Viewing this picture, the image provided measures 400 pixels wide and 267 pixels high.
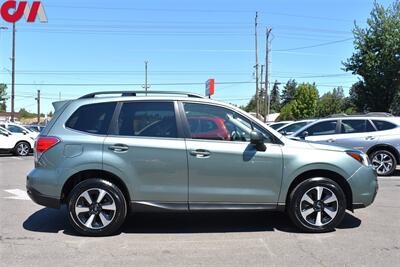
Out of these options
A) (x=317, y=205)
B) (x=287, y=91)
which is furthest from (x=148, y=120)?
(x=287, y=91)

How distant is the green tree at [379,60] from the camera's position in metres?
34.7

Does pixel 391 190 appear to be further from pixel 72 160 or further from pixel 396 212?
pixel 72 160

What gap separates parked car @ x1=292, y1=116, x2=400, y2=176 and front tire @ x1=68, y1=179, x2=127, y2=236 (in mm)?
6651

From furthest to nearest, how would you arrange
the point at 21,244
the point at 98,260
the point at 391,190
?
the point at 391,190 < the point at 21,244 < the point at 98,260

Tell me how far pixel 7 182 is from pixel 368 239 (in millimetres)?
8615

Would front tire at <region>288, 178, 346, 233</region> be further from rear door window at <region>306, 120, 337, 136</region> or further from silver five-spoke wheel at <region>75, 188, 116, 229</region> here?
rear door window at <region>306, 120, 337, 136</region>

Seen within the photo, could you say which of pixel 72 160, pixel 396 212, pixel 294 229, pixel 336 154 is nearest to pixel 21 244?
pixel 72 160

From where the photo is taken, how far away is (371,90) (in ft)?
120

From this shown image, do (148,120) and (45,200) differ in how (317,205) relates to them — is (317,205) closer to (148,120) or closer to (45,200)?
(148,120)

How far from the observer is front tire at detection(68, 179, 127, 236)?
5.75 metres

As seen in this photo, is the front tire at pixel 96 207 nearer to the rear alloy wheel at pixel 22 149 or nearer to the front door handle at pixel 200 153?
the front door handle at pixel 200 153

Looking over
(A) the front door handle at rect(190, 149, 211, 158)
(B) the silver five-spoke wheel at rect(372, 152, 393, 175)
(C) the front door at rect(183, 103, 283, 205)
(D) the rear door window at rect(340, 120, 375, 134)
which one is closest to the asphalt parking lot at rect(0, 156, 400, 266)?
(C) the front door at rect(183, 103, 283, 205)

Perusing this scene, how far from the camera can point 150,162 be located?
225 inches

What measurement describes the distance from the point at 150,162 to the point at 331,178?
242cm
